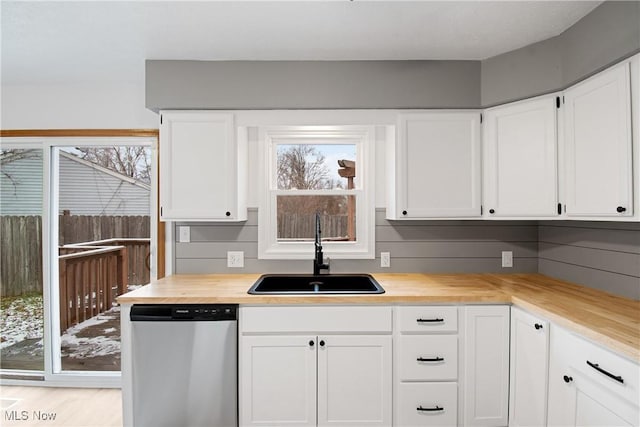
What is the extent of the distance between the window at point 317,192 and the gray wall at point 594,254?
129 centimetres

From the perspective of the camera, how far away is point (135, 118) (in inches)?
108

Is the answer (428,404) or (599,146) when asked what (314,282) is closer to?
(428,404)

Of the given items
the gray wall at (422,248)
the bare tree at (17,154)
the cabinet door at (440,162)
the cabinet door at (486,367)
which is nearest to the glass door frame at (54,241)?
the bare tree at (17,154)

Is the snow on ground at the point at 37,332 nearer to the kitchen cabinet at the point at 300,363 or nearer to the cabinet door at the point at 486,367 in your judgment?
the kitchen cabinet at the point at 300,363

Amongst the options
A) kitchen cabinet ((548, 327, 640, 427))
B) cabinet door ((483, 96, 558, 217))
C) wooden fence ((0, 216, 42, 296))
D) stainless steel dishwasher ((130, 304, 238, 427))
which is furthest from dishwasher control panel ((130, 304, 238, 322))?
cabinet door ((483, 96, 558, 217))

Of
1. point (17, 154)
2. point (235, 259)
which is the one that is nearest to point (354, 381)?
point (235, 259)

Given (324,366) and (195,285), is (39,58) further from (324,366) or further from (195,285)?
(324,366)

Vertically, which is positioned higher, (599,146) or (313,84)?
(313,84)

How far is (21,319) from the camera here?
2871 mm

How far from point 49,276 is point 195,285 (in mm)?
1489

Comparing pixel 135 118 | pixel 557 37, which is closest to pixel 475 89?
pixel 557 37

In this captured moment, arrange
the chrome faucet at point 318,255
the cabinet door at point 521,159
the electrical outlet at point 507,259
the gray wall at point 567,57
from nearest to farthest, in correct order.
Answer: the gray wall at point 567,57 → the cabinet door at point 521,159 → the chrome faucet at point 318,255 → the electrical outlet at point 507,259

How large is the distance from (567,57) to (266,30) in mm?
1720

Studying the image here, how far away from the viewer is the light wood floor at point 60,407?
7.72 ft
